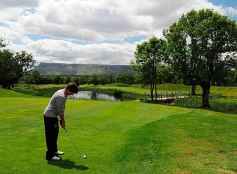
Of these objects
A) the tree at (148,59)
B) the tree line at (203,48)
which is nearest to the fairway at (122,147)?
the tree line at (203,48)

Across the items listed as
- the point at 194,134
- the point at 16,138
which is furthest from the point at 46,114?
the point at 194,134

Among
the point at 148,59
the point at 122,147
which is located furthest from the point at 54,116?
the point at 148,59

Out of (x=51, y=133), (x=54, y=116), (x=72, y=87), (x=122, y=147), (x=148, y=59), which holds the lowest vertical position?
(x=122, y=147)

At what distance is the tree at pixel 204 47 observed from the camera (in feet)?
196

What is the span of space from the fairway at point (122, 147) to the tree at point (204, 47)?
34.1 metres

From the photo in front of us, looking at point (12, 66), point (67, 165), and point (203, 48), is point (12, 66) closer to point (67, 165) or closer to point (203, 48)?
point (203, 48)

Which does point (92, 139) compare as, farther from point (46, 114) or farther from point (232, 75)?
point (232, 75)

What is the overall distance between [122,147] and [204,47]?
4564 centimetres

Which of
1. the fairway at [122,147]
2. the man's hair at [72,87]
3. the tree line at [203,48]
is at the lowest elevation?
the fairway at [122,147]

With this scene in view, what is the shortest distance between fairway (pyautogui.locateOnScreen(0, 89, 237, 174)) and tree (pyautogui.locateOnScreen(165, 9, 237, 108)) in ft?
112

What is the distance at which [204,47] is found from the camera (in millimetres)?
60625

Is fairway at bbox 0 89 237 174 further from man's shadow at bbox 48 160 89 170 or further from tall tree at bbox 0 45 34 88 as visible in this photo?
tall tree at bbox 0 45 34 88

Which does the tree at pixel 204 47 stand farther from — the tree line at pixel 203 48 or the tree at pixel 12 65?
the tree at pixel 12 65

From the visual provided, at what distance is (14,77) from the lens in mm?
136875
